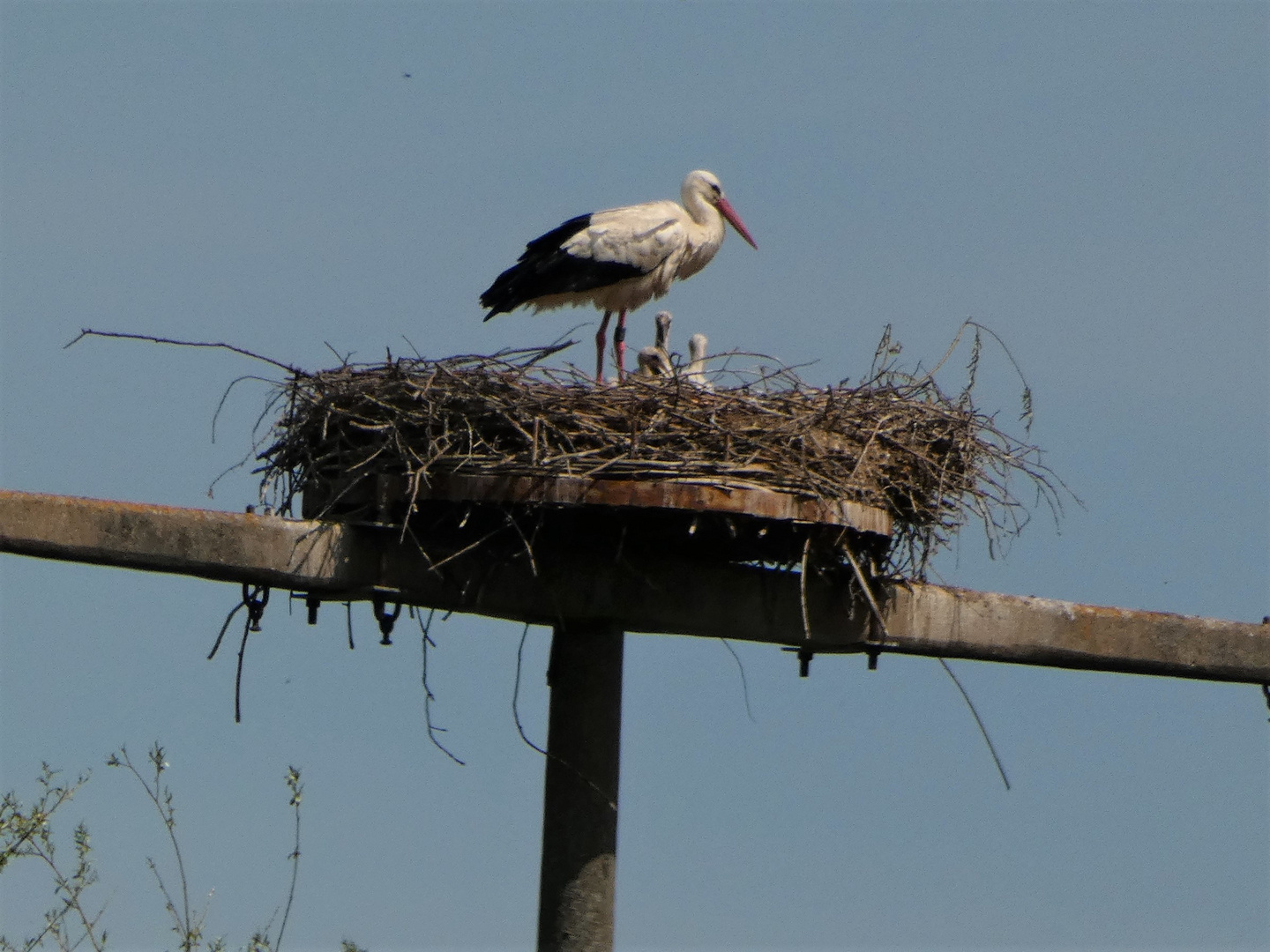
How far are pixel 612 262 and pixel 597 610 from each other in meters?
3.19

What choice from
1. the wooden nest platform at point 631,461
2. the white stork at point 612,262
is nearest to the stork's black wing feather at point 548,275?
the white stork at point 612,262

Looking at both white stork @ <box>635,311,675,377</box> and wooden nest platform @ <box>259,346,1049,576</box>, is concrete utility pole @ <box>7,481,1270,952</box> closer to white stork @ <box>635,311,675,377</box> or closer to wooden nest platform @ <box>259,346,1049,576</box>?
wooden nest platform @ <box>259,346,1049,576</box>

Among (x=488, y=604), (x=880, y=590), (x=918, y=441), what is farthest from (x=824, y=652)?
(x=488, y=604)

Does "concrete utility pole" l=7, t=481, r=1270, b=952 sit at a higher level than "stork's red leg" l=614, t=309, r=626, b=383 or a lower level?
lower

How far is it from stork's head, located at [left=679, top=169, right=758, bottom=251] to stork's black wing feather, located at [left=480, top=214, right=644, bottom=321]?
810 mm

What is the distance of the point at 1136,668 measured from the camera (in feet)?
18.7

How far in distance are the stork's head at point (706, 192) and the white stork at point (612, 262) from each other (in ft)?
0.25

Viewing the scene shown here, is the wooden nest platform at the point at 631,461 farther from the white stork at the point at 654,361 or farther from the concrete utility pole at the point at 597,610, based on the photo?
the white stork at the point at 654,361

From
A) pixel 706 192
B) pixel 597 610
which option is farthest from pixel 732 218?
pixel 597 610

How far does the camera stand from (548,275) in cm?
805

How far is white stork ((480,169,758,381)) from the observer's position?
8.08m

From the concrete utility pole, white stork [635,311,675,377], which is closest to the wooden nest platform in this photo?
the concrete utility pole

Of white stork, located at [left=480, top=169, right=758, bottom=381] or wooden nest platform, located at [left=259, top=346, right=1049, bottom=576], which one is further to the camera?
white stork, located at [left=480, top=169, right=758, bottom=381]

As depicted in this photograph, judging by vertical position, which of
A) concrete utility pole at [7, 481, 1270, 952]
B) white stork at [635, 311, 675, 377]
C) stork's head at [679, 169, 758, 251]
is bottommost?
concrete utility pole at [7, 481, 1270, 952]
